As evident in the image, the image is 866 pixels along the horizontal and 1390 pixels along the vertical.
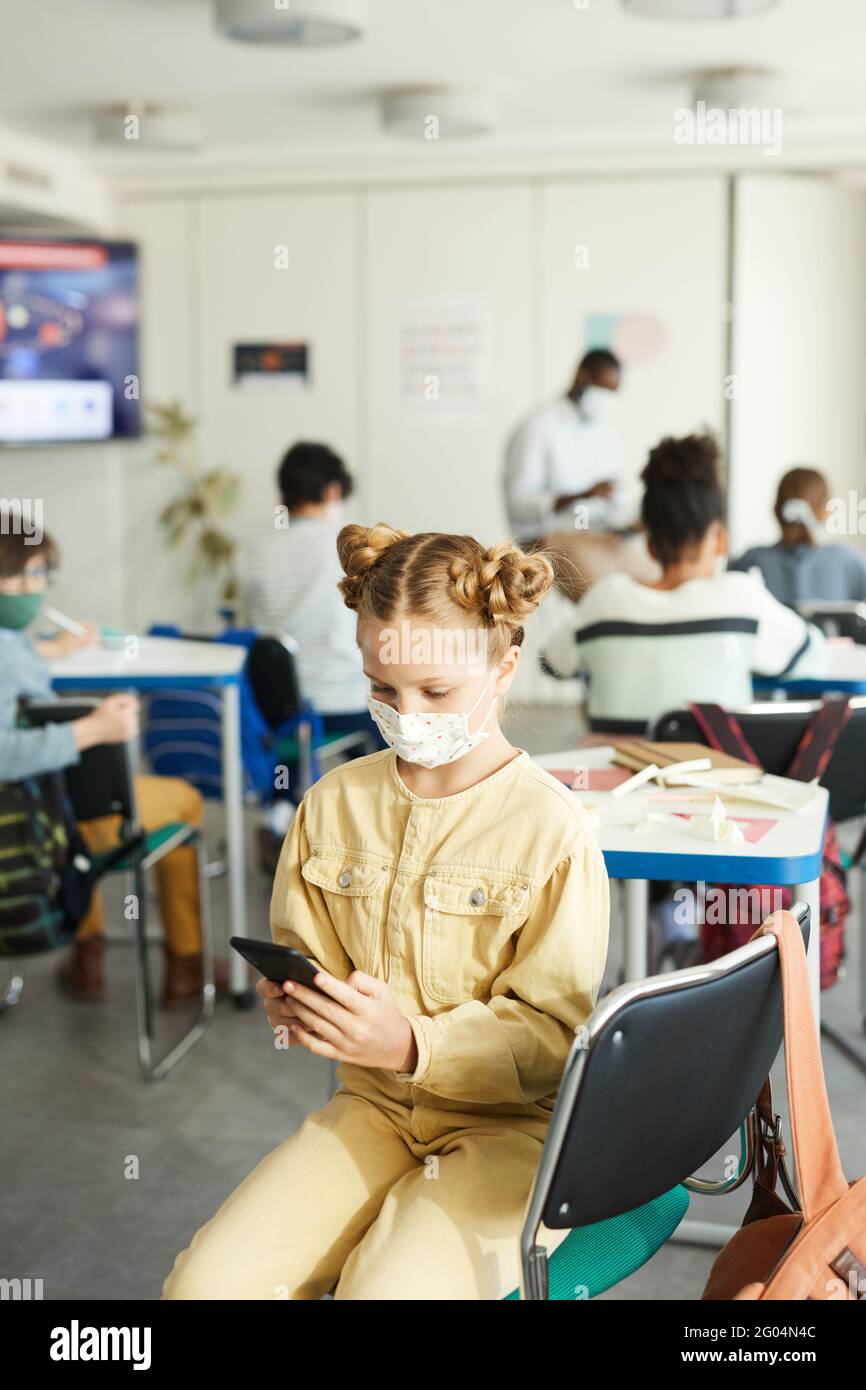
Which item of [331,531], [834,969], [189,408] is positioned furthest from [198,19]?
[834,969]

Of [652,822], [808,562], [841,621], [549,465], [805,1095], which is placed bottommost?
[805,1095]

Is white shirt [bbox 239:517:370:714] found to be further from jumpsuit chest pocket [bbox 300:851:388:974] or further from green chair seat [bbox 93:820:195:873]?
jumpsuit chest pocket [bbox 300:851:388:974]

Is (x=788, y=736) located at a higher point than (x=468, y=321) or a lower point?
lower

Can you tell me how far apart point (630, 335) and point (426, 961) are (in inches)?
252

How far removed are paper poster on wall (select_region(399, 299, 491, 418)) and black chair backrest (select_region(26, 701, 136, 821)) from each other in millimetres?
4999

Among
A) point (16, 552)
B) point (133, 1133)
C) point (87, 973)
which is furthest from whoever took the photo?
point (87, 973)

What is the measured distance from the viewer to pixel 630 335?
7441 mm

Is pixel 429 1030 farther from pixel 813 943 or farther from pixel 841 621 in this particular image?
pixel 841 621

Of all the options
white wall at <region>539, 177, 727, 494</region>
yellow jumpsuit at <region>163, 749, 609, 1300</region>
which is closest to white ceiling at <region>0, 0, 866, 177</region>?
white wall at <region>539, 177, 727, 494</region>

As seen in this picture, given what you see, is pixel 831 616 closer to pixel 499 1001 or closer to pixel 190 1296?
pixel 499 1001

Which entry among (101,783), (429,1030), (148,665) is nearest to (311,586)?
(148,665)

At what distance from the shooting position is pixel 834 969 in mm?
2639

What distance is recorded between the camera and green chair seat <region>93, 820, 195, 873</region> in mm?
2896

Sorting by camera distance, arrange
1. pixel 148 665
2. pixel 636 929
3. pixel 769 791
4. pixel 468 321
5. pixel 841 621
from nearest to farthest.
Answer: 1. pixel 769 791
2. pixel 636 929
3. pixel 148 665
4. pixel 841 621
5. pixel 468 321
